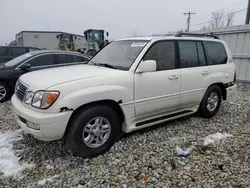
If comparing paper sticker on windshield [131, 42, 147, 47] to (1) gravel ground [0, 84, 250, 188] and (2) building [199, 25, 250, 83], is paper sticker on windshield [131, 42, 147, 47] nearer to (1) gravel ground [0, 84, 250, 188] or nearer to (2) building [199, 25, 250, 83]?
(1) gravel ground [0, 84, 250, 188]

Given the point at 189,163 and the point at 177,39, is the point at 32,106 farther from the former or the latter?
the point at 177,39

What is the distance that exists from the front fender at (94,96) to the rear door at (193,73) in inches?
50.6

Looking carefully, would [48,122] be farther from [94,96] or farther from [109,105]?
[109,105]

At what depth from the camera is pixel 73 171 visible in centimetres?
268

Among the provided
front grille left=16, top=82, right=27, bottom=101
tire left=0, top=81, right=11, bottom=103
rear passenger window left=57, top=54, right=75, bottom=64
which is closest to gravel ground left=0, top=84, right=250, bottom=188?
front grille left=16, top=82, right=27, bottom=101

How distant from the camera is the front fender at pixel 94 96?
8.44 feet

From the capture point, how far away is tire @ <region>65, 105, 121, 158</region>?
274cm

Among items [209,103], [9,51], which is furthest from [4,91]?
[209,103]

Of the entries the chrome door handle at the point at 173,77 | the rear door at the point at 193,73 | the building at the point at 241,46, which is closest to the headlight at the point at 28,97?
the chrome door handle at the point at 173,77

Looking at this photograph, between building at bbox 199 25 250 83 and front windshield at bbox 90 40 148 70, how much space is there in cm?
666

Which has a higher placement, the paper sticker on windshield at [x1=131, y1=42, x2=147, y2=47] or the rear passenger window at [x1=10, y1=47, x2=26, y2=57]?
the paper sticker on windshield at [x1=131, y1=42, x2=147, y2=47]

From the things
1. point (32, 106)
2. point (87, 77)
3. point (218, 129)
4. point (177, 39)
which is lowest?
point (218, 129)

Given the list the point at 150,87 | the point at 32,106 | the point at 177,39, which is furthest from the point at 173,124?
the point at 32,106

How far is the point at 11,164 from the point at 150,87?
2.28m
